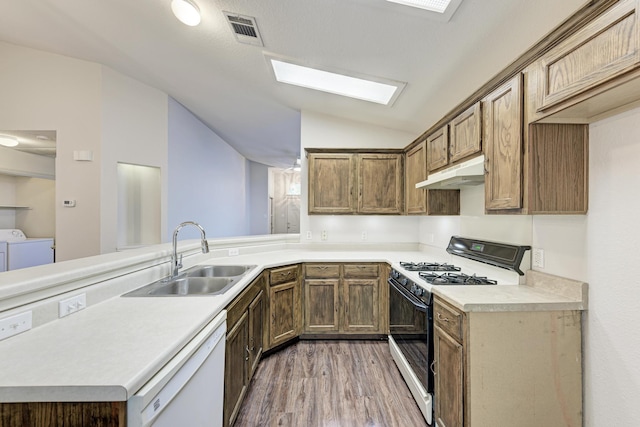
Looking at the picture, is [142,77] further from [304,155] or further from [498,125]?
[498,125]

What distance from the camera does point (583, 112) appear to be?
4.05 ft

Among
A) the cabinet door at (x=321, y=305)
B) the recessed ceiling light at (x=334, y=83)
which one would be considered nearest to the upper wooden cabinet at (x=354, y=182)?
the recessed ceiling light at (x=334, y=83)

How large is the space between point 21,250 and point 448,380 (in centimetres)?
712

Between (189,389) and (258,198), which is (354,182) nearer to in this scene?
(189,389)

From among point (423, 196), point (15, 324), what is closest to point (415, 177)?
point (423, 196)

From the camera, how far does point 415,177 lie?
2891 millimetres

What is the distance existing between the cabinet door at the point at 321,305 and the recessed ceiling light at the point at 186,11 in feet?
8.63

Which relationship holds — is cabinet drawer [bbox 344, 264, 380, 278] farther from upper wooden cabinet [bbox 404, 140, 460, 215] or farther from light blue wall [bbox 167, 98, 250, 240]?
light blue wall [bbox 167, 98, 250, 240]

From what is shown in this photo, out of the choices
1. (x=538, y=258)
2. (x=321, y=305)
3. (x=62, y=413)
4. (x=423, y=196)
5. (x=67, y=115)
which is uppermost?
(x=67, y=115)

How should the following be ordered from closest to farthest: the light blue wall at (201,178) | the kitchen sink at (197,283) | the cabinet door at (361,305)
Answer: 1. the kitchen sink at (197,283)
2. the cabinet door at (361,305)
3. the light blue wall at (201,178)

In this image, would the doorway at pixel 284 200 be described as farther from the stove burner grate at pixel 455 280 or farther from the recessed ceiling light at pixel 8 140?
the stove burner grate at pixel 455 280

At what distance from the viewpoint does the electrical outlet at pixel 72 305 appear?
1174 mm

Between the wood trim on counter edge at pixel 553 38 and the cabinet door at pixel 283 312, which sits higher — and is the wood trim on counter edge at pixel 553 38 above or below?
above

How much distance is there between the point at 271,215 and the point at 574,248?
309 inches
